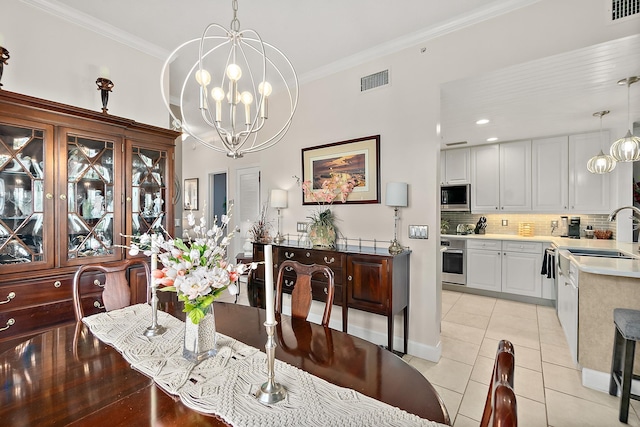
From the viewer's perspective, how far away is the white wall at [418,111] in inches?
81.5

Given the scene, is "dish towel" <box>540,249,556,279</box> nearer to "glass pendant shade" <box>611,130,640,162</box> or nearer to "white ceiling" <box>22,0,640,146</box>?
"glass pendant shade" <box>611,130,640,162</box>

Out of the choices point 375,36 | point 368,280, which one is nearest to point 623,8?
point 375,36

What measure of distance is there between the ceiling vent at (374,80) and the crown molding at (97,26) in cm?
208

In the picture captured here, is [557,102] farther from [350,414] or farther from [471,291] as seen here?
[350,414]

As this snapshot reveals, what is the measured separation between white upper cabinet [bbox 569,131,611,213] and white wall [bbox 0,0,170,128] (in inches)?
219

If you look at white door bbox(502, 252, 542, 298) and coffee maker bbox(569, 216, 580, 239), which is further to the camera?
coffee maker bbox(569, 216, 580, 239)

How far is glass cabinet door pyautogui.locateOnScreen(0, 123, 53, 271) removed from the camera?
73.8 inches

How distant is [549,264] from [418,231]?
95.0 inches

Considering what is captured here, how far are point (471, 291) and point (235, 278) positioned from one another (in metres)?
4.73

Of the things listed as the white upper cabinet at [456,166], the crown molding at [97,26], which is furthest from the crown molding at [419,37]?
the white upper cabinet at [456,166]

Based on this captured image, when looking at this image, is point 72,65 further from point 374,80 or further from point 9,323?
point 374,80

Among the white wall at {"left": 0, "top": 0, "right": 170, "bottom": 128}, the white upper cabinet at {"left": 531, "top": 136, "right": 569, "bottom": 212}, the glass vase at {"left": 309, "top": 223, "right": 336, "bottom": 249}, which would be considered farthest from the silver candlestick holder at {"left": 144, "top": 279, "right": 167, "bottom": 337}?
the white upper cabinet at {"left": 531, "top": 136, "right": 569, "bottom": 212}

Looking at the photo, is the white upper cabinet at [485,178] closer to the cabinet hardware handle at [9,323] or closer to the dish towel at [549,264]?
the dish towel at [549,264]

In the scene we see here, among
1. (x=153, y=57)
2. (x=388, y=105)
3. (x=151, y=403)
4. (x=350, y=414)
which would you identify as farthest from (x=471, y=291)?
(x=153, y=57)
